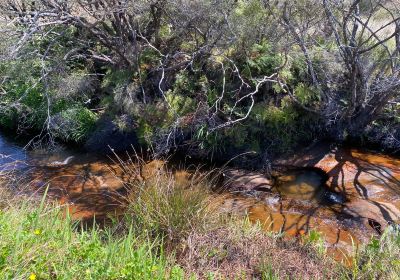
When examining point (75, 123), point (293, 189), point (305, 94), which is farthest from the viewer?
point (75, 123)

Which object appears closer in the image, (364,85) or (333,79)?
(364,85)

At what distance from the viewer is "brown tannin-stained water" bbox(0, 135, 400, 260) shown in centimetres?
577

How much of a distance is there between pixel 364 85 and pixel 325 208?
206 centimetres

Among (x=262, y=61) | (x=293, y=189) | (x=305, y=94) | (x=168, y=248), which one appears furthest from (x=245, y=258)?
(x=262, y=61)

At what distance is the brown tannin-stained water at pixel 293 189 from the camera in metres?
5.77

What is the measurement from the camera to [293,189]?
6797 millimetres

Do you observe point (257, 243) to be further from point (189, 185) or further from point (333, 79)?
point (333, 79)

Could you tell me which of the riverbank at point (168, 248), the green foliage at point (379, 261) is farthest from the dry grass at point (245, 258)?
the green foliage at point (379, 261)

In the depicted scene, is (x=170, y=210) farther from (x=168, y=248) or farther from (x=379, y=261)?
(x=379, y=261)

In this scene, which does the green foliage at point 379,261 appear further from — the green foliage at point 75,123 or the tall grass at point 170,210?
the green foliage at point 75,123

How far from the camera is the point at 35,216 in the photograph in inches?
158

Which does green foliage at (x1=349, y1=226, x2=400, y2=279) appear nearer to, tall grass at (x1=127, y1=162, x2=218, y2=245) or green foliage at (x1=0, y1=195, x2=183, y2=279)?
tall grass at (x1=127, y1=162, x2=218, y2=245)

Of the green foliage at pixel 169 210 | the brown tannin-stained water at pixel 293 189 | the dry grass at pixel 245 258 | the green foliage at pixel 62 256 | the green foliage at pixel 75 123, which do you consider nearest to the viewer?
the green foliage at pixel 62 256

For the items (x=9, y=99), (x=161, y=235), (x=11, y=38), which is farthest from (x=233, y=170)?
(x=9, y=99)
